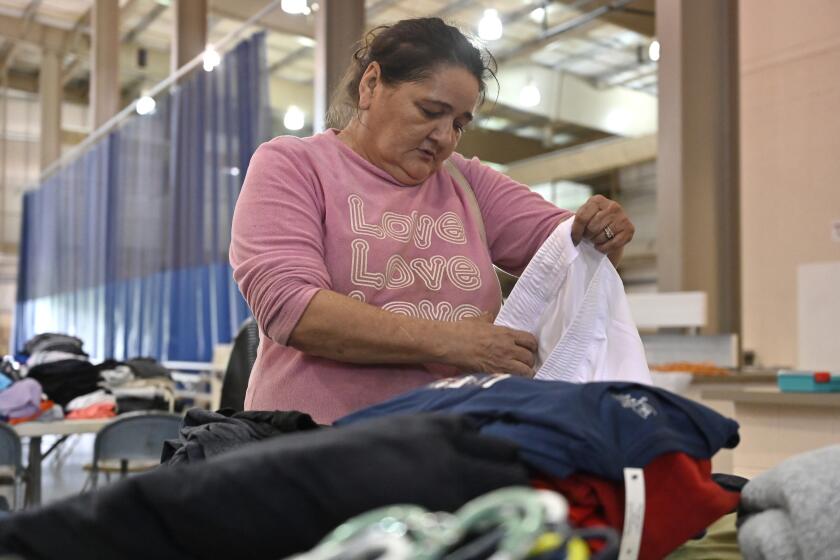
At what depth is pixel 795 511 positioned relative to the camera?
0.73m

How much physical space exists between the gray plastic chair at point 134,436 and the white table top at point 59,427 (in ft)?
0.27

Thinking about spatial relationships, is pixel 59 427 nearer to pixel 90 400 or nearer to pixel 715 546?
pixel 90 400

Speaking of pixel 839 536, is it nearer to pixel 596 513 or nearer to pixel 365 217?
pixel 596 513

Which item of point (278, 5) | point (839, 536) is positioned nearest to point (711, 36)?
point (278, 5)

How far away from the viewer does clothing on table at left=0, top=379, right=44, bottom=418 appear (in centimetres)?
404

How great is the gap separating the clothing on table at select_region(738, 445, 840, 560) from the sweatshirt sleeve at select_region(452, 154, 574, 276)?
0.71 m

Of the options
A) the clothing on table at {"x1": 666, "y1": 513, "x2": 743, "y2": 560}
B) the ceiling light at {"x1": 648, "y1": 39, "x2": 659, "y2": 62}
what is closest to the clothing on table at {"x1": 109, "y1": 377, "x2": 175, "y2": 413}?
the ceiling light at {"x1": 648, "y1": 39, "x2": 659, "y2": 62}

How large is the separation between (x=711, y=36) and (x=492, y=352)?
4.45m

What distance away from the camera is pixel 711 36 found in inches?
199

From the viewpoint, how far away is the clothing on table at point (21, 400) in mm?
4039

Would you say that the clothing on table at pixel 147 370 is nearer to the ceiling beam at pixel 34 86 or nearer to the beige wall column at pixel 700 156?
the beige wall column at pixel 700 156

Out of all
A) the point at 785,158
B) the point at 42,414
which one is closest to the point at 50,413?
the point at 42,414

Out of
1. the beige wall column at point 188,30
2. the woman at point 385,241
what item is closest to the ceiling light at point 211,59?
the beige wall column at point 188,30

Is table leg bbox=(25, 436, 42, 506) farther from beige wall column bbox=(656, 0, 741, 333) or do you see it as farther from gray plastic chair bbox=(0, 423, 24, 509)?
beige wall column bbox=(656, 0, 741, 333)
